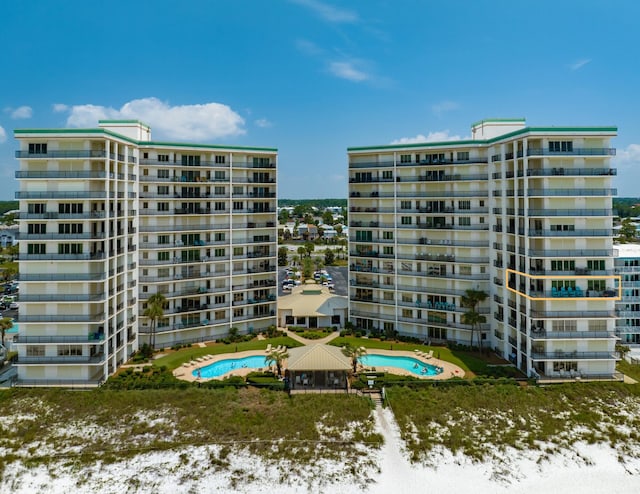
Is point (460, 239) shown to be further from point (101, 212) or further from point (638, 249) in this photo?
point (101, 212)

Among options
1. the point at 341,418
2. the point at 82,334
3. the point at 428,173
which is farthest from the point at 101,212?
the point at 428,173

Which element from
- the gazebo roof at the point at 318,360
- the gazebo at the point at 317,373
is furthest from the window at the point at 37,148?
the gazebo at the point at 317,373

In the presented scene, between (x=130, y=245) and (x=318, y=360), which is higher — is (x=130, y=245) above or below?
above

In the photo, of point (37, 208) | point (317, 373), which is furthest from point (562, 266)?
point (37, 208)

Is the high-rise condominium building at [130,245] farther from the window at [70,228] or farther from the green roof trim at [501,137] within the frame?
the green roof trim at [501,137]

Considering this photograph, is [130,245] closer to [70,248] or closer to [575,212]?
[70,248]

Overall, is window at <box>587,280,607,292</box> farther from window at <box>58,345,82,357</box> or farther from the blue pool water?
window at <box>58,345,82,357</box>
